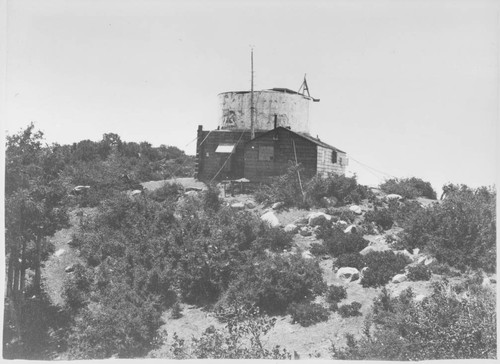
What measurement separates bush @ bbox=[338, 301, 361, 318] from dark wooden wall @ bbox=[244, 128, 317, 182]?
47.7 feet

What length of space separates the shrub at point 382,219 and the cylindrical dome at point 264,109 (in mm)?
13669

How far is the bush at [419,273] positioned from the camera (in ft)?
53.5

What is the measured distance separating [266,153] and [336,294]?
15.6 m

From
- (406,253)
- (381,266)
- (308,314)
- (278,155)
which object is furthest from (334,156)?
(308,314)

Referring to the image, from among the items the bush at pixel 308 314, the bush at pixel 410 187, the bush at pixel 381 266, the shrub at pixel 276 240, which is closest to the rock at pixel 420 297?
the bush at pixel 381 266

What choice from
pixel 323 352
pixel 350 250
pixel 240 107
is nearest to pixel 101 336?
pixel 323 352

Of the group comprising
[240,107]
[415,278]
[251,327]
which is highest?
[240,107]

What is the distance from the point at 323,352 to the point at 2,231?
911 cm

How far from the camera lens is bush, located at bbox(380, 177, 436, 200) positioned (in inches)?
1120

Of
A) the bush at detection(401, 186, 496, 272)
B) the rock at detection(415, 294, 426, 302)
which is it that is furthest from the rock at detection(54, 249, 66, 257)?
the rock at detection(415, 294, 426, 302)

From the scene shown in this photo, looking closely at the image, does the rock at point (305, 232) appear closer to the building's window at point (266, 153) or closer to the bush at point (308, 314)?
the bush at point (308, 314)

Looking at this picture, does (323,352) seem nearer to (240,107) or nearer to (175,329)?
(175,329)

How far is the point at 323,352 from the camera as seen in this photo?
43.7 feet

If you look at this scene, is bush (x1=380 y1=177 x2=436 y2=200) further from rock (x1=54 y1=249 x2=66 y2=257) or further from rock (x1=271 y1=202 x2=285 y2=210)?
rock (x1=54 y1=249 x2=66 y2=257)
